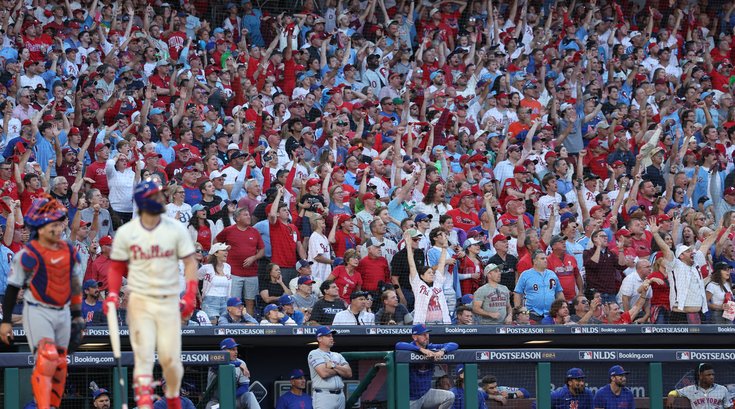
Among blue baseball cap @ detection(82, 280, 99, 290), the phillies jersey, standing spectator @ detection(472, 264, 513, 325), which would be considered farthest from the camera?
standing spectator @ detection(472, 264, 513, 325)

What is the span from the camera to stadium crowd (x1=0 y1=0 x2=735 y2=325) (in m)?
14.8

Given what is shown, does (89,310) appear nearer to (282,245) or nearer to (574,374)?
(282,245)

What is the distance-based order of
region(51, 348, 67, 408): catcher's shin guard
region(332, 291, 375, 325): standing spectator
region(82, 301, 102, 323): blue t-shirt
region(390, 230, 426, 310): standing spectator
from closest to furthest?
region(51, 348, 67, 408): catcher's shin guard < region(82, 301, 102, 323): blue t-shirt < region(332, 291, 375, 325): standing spectator < region(390, 230, 426, 310): standing spectator

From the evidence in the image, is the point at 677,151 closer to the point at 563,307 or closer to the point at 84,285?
the point at 563,307

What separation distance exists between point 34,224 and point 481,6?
52.3 feet

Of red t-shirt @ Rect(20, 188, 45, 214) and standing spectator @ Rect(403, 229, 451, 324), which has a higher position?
red t-shirt @ Rect(20, 188, 45, 214)

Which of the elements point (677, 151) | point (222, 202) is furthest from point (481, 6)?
point (222, 202)

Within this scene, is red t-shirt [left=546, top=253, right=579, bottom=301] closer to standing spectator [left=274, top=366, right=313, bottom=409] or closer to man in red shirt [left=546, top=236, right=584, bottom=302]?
man in red shirt [left=546, top=236, right=584, bottom=302]

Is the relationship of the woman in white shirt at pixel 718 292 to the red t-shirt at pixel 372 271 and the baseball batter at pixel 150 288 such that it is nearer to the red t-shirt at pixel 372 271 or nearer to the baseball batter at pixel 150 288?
the red t-shirt at pixel 372 271

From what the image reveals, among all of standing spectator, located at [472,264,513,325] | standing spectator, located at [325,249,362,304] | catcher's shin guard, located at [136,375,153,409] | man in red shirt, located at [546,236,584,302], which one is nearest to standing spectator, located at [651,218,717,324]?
man in red shirt, located at [546,236,584,302]

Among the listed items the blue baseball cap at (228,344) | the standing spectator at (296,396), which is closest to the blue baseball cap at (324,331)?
the standing spectator at (296,396)

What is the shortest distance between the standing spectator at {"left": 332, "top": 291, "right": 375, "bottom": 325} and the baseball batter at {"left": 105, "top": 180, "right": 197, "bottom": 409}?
16.8ft

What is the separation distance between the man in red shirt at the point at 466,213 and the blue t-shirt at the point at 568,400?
4379 millimetres

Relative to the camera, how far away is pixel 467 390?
37.5 feet
